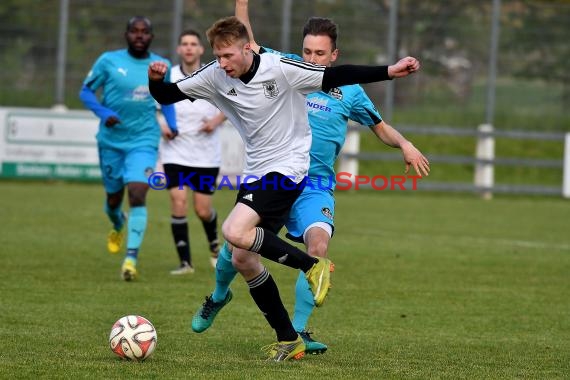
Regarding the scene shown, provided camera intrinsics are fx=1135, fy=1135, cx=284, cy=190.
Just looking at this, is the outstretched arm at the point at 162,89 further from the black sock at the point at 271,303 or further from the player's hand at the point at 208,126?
the player's hand at the point at 208,126

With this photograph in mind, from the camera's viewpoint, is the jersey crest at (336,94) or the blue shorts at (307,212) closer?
the blue shorts at (307,212)

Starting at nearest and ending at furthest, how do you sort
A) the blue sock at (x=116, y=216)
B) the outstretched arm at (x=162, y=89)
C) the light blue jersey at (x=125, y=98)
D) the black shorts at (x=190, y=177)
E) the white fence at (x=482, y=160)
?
the outstretched arm at (x=162, y=89) < the light blue jersey at (x=125, y=98) < the blue sock at (x=116, y=216) < the black shorts at (x=190, y=177) < the white fence at (x=482, y=160)

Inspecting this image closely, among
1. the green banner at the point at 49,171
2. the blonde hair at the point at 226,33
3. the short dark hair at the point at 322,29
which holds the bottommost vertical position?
the green banner at the point at 49,171

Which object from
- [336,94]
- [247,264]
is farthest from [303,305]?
[336,94]

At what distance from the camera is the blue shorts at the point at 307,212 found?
288 inches

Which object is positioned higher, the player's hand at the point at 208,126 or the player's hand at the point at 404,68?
the player's hand at the point at 404,68

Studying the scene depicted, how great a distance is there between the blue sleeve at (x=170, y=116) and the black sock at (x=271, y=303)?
462 centimetres

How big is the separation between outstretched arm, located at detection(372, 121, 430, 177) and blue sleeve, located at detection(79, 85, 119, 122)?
3.71m

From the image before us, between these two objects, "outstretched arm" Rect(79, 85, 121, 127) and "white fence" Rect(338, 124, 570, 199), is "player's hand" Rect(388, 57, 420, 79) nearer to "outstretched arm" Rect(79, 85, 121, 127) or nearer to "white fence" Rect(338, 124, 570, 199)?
"outstretched arm" Rect(79, 85, 121, 127)

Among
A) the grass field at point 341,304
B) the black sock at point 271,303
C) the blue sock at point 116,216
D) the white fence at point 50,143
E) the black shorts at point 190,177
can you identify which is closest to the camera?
the grass field at point 341,304

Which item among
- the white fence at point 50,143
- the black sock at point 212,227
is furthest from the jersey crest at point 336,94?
the white fence at point 50,143

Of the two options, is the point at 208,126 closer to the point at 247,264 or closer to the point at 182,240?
the point at 182,240

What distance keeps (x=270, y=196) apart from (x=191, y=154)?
5015 millimetres

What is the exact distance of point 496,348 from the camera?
7.43m
